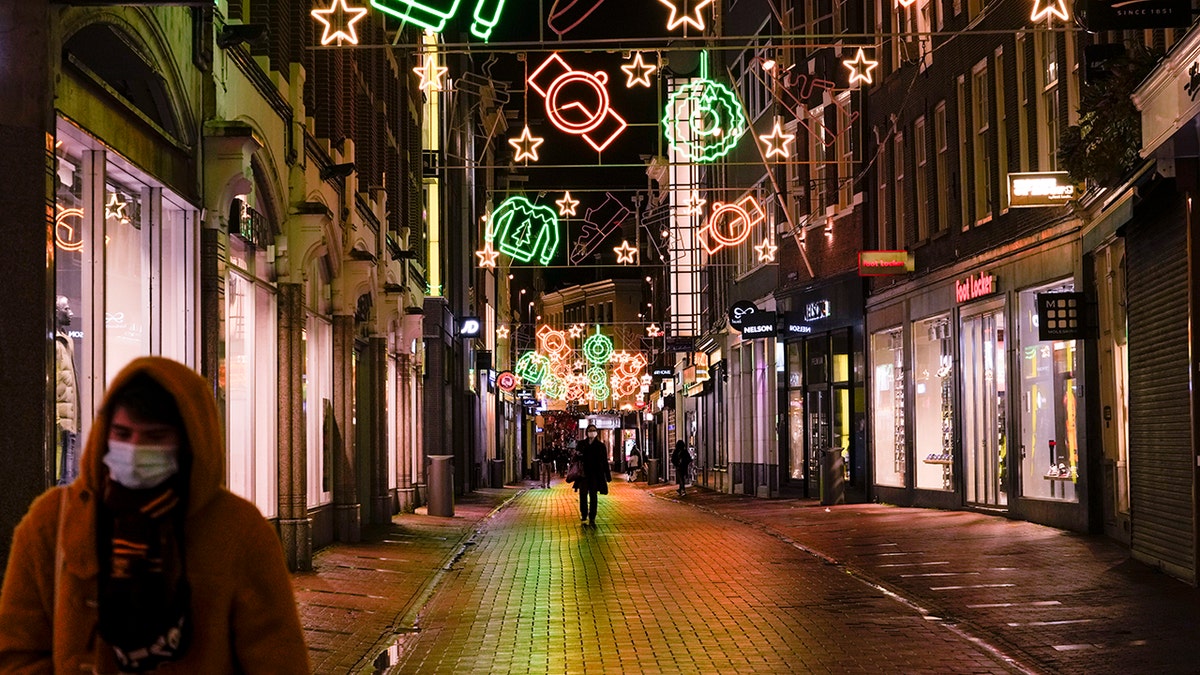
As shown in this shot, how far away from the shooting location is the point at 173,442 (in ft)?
11.3

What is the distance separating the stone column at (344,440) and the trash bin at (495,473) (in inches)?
1312

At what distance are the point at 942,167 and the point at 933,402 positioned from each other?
13.7ft

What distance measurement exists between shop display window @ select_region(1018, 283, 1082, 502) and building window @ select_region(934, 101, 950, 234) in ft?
13.7

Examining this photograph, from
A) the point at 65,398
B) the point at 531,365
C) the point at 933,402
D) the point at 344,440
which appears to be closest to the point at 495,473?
the point at 531,365

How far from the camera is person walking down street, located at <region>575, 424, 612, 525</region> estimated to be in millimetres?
29484

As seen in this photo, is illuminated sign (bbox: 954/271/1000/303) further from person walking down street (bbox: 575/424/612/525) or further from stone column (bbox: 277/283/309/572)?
stone column (bbox: 277/283/309/572)

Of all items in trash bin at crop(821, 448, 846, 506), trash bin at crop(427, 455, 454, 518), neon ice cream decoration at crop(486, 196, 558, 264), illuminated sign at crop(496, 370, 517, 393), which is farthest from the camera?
illuminated sign at crop(496, 370, 517, 393)

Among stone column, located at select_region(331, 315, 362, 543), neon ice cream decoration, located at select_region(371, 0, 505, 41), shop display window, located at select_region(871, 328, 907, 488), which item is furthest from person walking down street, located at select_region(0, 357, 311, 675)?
shop display window, located at select_region(871, 328, 907, 488)

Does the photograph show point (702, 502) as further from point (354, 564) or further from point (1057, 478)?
point (354, 564)

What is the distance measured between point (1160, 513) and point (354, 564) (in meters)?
8.90

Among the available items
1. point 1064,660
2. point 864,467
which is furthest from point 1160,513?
point 864,467

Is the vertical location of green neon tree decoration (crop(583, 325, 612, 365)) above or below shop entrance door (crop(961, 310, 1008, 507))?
above

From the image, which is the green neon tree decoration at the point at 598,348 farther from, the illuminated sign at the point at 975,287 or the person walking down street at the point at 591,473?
the illuminated sign at the point at 975,287

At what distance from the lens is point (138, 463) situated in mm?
3406
